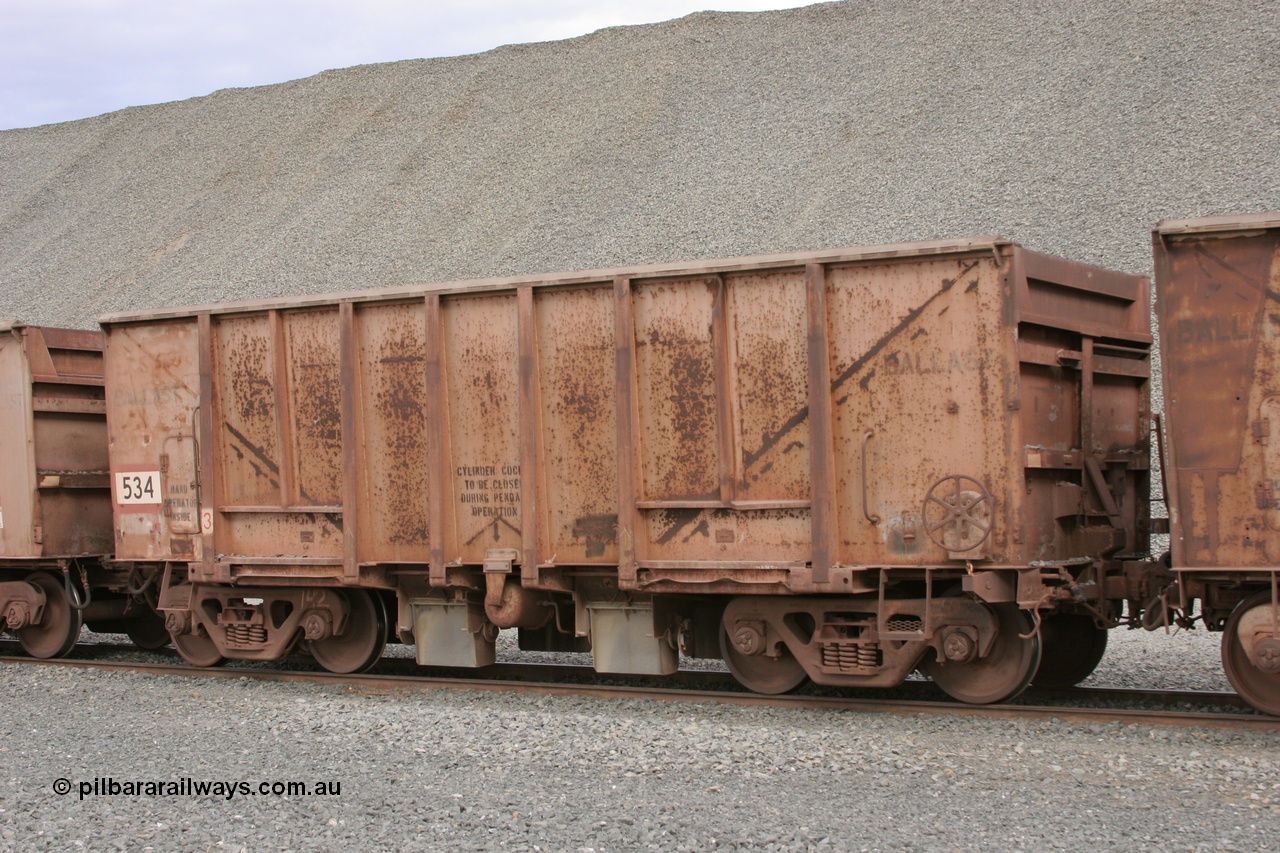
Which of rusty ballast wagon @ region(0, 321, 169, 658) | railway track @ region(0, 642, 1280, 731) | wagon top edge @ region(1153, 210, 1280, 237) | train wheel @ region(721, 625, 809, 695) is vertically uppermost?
wagon top edge @ region(1153, 210, 1280, 237)

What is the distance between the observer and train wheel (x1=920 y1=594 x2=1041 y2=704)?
785cm

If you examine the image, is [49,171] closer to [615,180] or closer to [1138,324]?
[615,180]

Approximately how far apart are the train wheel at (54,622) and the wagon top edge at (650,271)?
3092mm

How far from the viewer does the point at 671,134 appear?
37.2 metres

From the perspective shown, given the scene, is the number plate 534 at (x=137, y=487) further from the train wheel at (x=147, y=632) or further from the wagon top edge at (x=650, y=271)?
the train wheel at (x=147, y=632)

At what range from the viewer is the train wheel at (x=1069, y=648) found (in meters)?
8.75

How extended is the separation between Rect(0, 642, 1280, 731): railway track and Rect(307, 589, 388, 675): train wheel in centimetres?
20

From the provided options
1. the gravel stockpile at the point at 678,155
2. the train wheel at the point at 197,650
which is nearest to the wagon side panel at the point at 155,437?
the train wheel at the point at 197,650

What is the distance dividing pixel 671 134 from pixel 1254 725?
3228 cm

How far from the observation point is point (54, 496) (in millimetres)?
11203

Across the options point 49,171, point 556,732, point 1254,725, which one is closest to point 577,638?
point 556,732

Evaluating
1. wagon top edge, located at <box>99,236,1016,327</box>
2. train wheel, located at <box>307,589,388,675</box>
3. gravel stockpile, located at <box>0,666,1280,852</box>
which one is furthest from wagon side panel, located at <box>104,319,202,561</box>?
gravel stockpile, located at <box>0,666,1280,852</box>

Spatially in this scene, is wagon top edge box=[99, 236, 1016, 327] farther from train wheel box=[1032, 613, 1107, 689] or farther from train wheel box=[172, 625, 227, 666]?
train wheel box=[1032, 613, 1107, 689]

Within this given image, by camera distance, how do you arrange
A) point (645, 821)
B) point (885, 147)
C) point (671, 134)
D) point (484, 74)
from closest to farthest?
point (645, 821) → point (885, 147) → point (671, 134) → point (484, 74)
